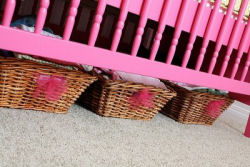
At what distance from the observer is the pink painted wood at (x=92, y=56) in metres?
0.85

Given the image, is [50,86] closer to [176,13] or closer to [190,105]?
[176,13]

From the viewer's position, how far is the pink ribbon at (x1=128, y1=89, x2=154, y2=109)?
53.6 inches

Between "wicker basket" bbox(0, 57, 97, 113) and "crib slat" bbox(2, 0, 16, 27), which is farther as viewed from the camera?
"wicker basket" bbox(0, 57, 97, 113)

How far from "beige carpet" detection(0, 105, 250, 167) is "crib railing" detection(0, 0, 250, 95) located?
0.26m

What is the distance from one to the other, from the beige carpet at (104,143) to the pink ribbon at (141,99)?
84 millimetres

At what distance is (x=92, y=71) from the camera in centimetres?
135

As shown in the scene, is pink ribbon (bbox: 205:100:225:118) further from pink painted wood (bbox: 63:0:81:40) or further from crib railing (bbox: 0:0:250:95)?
pink painted wood (bbox: 63:0:81:40)

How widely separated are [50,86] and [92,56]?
237mm

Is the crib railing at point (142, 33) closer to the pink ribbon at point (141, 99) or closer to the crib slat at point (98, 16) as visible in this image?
the crib slat at point (98, 16)

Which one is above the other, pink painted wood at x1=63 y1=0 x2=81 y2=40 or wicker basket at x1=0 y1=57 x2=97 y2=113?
pink painted wood at x1=63 y1=0 x2=81 y2=40

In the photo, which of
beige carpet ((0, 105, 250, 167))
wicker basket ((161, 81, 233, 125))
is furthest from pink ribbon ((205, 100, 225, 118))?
beige carpet ((0, 105, 250, 167))

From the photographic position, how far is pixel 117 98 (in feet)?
4.35

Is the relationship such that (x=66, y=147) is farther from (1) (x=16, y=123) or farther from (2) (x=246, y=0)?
(2) (x=246, y=0)

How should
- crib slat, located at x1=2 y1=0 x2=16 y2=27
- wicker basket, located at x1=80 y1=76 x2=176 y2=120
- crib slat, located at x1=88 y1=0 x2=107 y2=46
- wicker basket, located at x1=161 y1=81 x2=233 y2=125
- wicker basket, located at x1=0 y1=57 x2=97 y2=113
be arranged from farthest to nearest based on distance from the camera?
wicker basket, located at x1=161 y1=81 x2=233 y2=125 < wicker basket, located at x1=80 y1=76 x2=176 y2=120 < wicker basket, located at x1=0 y1=57 x2=97 y2=113 < crib slat, located at x1=88 y1=0 x2=107 y2=46 < crib slat, located at x1=2 y1=0 x2=16 y2=27
